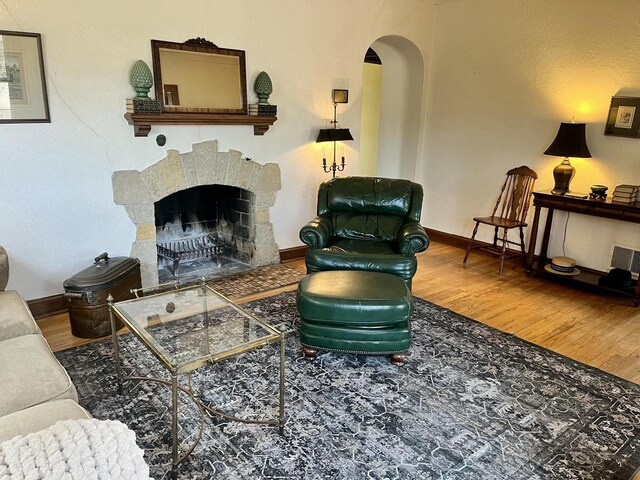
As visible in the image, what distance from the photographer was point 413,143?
19.1 ft

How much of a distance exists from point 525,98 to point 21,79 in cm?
446

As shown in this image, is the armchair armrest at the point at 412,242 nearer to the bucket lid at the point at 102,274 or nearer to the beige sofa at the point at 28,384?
the bucket lid at the point at 102,274

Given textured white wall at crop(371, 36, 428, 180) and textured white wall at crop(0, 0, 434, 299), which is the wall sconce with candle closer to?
textured white wall at crop(0, 0, 434, 299)

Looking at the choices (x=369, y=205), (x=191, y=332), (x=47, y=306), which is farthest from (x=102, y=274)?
(x=369, y=205)

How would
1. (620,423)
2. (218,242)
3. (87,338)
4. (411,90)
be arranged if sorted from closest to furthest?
(620,423) → (87,338) → (218,242) → (411,90)

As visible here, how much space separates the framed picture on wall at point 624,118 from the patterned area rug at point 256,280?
3.11m

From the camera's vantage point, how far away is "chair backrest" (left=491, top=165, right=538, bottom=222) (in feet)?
15.1

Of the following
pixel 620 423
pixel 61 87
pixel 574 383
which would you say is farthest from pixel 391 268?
pixel 61 87

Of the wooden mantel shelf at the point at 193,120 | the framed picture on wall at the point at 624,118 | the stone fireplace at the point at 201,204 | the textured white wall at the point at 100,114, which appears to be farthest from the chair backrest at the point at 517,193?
the wooden mantel shelf at the point at 193,120

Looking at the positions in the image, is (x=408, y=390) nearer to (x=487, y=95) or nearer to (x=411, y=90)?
(x=487, y=95)

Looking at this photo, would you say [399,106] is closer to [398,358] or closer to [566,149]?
[566,149]

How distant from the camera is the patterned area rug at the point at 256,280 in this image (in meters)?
3.94

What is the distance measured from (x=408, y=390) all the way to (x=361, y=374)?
0.96 ft

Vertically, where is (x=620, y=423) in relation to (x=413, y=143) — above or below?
below
